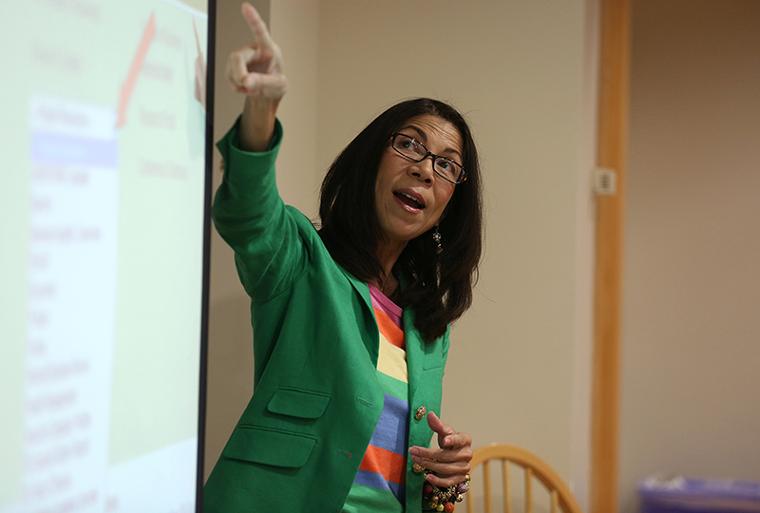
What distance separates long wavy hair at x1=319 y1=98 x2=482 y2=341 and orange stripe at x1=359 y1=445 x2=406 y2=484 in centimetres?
24

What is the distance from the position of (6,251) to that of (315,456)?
682 mm

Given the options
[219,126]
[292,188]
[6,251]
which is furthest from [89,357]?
[292,188]

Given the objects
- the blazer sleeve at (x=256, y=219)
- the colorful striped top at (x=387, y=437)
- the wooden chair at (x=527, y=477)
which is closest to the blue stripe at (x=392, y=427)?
the colorful striped top at (x=387, y=437)

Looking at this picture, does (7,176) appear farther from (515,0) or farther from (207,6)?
(515,0)

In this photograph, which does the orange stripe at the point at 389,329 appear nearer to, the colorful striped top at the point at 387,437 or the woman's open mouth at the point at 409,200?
the colorful striped top at the point at 387,437

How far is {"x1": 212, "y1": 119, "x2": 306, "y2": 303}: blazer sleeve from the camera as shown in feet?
3.70

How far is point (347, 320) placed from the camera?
4.74 ft

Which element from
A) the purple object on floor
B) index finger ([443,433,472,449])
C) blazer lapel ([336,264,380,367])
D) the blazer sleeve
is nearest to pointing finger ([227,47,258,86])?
the blazer sleeve

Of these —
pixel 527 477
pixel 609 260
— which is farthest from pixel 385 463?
pixel 609 260

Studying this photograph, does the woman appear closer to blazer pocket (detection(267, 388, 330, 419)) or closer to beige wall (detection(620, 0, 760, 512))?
blazer pocket (detection(267, 388, 330, 419))

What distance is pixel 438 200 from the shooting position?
5.51 feet

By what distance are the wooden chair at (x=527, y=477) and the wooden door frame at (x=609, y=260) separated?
0.68 meters

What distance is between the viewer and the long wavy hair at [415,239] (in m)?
1.63

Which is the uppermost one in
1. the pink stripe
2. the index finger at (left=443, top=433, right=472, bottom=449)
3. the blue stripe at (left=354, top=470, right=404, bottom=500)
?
the pink stripe
